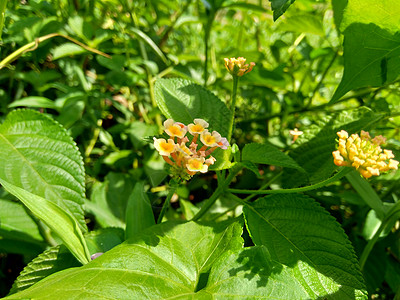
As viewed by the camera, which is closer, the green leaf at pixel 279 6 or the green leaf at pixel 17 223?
the green leaf at pixel 279 6

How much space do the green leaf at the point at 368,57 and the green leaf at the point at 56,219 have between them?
0.48m

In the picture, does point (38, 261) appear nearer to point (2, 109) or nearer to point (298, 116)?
point (2, 109)

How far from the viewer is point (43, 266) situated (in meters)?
0.50

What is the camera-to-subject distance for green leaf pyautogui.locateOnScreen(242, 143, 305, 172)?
1.58 ft

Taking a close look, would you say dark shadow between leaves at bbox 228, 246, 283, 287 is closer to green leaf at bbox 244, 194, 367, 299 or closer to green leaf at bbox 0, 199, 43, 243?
green leaf at bbox 244, 194, 367, 299

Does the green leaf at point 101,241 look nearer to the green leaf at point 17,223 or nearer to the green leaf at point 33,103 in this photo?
the green leaf at point 17,223

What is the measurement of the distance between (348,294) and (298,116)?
0.65 metres

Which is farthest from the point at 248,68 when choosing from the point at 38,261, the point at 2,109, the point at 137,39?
the point at 2,109

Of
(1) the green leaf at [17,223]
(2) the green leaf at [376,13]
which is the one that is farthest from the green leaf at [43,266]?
(2) the green leaf at [376,13]

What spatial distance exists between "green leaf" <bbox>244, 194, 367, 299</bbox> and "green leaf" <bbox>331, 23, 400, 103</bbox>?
0.73ft

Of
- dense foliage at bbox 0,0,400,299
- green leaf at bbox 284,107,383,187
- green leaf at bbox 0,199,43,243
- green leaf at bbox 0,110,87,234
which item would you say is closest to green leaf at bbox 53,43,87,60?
dense foliage at bbox 0,0,400,299

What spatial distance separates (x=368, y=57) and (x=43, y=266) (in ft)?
2.02

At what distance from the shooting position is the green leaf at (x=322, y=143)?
0.57 meters

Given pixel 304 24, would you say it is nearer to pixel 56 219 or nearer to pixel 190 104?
pixel 190 104
